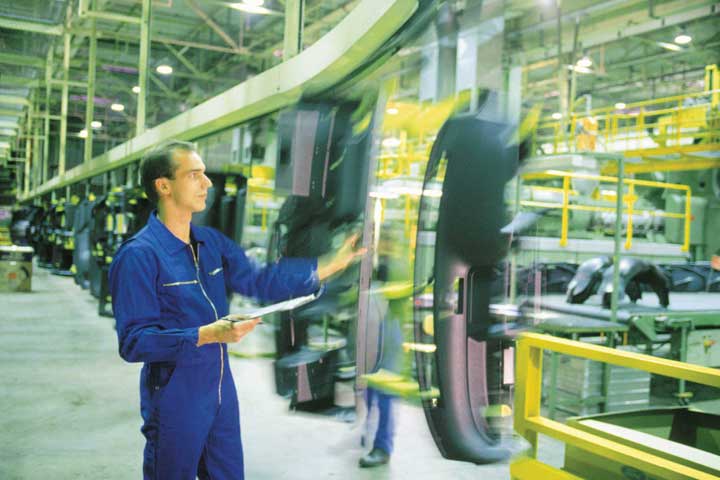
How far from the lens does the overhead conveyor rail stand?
2717mm

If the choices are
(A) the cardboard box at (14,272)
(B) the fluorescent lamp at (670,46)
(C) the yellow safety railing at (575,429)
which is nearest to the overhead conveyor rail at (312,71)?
(C) the yellow safety railing at (575,429)

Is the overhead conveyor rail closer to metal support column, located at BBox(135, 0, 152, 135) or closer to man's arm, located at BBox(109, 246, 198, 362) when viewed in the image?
man's arm, located at BBox(109, 246, 198, 362)

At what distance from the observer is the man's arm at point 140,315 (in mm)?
2000

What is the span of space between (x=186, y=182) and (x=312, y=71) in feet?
4.35

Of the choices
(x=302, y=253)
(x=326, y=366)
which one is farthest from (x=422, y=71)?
(x=326, y=366)

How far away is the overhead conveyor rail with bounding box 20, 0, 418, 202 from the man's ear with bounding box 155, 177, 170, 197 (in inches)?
44.2

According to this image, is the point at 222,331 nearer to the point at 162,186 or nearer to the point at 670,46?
the point at 162,186

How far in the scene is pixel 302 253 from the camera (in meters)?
3.79

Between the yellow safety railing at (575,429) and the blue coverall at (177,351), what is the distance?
4.52ft

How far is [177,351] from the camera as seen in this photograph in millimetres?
2025

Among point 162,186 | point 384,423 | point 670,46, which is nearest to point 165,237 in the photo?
point 162,186

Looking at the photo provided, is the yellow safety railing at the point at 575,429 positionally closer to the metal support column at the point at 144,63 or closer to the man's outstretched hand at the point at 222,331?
the man's outstretched hand at the point at 222,331

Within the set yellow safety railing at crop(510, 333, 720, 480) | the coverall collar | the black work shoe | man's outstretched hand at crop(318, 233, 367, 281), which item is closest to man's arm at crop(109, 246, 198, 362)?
the coverall collar

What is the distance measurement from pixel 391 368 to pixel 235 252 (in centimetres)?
177
